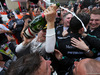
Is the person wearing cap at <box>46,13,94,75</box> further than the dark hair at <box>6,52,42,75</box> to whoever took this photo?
Yes

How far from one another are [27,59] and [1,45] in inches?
36.8

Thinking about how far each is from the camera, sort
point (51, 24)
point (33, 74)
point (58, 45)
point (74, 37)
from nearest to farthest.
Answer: point (33, 74) → point (51, 24) → point (74, 37) → point (58, 45)

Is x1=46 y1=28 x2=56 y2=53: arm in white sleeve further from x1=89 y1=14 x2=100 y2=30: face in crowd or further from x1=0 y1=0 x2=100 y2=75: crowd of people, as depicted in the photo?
x1=89 y1=14 x2=100 y2=30: face in crowd

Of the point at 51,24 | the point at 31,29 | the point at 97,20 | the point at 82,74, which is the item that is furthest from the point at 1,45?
the point at 97,20

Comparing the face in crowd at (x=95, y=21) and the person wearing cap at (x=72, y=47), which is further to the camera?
the face in crowd at (x=95, y=21)

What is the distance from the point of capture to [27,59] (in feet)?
2.07

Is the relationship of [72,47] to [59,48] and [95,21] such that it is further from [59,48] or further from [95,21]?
[95,21]

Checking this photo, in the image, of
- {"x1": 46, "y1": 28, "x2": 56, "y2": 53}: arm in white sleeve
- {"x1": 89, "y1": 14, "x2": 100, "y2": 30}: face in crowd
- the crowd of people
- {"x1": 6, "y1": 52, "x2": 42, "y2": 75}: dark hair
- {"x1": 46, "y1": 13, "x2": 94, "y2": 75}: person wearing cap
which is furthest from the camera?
{"x1": 89, "y1": 14, "x2": 100, "y2": 30}: face in crowd

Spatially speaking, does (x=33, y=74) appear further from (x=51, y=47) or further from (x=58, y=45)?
(x=58, y=45)

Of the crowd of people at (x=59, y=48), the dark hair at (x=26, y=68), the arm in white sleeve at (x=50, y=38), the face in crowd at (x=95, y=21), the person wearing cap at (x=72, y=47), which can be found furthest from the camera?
the face in crowd at (x=95, y=21)

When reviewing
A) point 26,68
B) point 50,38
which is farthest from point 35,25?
point 26,68

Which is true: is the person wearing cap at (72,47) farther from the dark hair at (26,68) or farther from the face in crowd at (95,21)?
the face in crowd at (95,21)

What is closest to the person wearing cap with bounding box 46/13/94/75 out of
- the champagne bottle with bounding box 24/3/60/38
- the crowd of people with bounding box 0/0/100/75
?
the crowd of people with bounding box 0/0/100/75

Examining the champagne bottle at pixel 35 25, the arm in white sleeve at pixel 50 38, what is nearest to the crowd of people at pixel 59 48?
the arm in white sleeve at pixel 50 38
